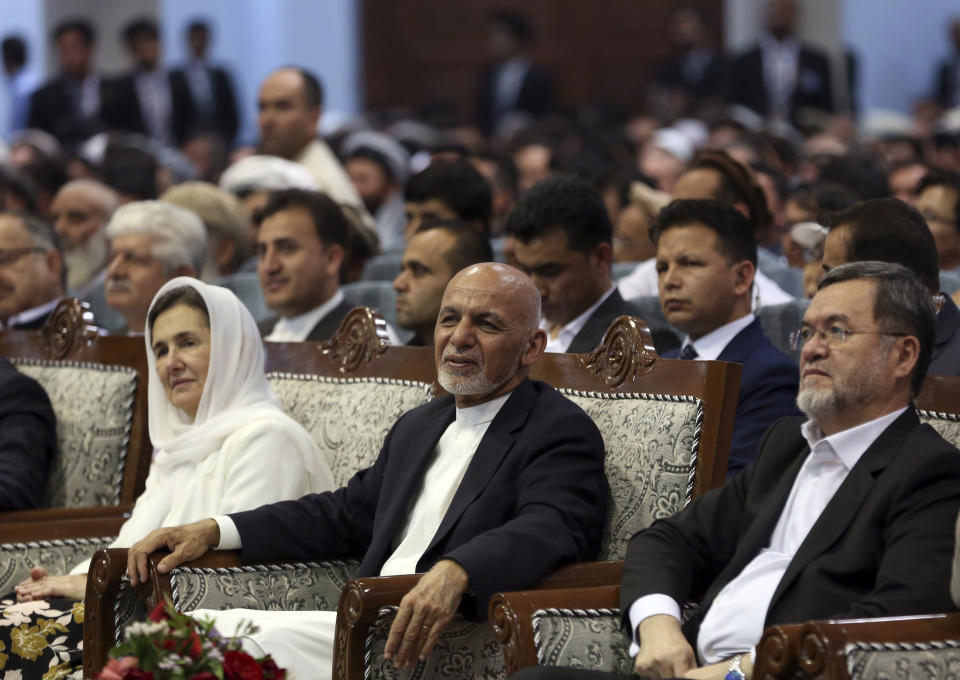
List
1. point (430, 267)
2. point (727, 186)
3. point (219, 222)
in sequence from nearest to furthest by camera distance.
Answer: point (430, 267) → point (727, 186) → point (219, 222)

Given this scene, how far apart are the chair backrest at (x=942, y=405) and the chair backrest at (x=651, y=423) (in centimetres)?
39

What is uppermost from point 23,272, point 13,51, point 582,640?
point 13,51

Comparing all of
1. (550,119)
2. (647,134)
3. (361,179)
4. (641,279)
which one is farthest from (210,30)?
(641,279)

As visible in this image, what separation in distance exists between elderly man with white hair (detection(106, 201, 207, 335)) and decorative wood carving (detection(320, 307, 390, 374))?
1209 millimetres

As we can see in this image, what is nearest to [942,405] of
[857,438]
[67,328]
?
[857,438]

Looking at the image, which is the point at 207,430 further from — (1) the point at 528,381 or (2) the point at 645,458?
(2) the point at 645,458

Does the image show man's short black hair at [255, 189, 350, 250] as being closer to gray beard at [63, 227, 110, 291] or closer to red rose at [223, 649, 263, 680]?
gray beard at [63, 227, 110, 291]

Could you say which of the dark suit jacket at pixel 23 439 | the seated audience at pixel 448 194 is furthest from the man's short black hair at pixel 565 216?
the dark suit jacket at pixel 23 439

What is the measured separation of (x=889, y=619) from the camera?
2459mm

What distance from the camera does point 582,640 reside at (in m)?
2.89

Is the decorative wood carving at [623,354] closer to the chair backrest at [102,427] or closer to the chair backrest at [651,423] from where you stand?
the chair backrest at [651,423]

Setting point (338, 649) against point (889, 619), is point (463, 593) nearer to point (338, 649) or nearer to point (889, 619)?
point (338, 649)

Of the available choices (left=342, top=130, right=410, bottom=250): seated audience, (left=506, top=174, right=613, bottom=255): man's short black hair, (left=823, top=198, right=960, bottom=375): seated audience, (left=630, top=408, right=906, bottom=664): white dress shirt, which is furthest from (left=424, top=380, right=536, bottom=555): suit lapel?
(left=342, top=130, right=410, bottom=250): seated audience

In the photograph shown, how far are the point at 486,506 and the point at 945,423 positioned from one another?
950 millimetres
